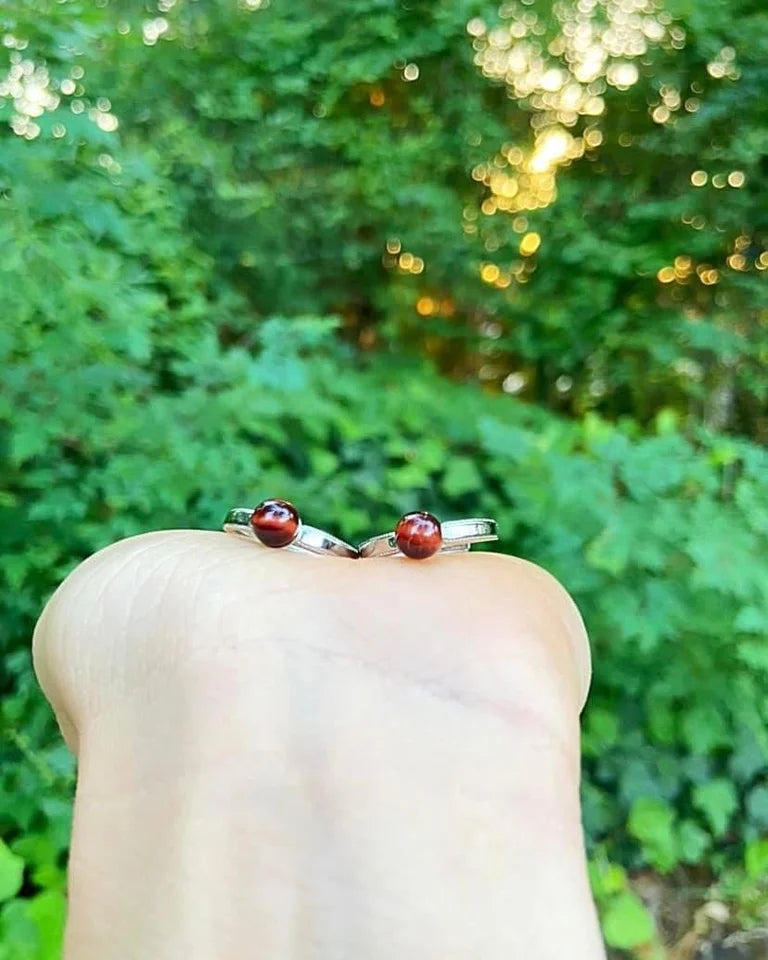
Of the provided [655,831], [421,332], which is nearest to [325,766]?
[655,831]

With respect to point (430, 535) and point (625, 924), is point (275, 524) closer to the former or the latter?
point (430, 535)

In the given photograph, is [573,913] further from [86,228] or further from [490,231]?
[490,231]

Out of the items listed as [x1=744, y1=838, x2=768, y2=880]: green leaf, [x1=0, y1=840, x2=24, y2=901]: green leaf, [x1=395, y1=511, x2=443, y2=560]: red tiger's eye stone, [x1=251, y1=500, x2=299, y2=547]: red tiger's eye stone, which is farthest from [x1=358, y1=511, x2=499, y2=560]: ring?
[x1=744, y1=838, x2=768, y2=880]: green leaf

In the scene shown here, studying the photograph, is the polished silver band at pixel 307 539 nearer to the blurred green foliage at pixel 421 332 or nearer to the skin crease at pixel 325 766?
the skin crease at pixel 325 766

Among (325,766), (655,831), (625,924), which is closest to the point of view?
(325,766)

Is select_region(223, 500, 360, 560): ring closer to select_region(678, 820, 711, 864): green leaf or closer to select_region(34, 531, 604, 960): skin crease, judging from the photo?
select_region(34, 531, 604, 960): skin crease

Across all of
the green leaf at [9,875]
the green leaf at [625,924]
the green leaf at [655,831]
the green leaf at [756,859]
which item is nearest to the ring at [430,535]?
the green leaf at [9,875]
